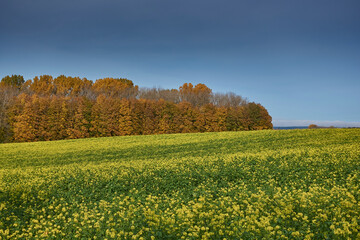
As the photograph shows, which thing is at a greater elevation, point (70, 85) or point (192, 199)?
point (70, 85)

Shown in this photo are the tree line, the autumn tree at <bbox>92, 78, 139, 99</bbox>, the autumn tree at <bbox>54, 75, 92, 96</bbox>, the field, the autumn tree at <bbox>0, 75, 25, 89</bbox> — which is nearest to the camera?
the field

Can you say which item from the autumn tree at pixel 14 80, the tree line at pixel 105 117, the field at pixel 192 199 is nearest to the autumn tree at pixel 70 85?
the autumn tree at pixel 14 80

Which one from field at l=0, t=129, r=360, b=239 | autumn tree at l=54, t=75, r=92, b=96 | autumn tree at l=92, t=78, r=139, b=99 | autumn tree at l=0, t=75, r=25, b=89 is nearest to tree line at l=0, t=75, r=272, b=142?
autumn tree at l=92, t=78, r=139, b=99

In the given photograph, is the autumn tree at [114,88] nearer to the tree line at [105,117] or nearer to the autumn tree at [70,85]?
the autumn tree at [70,85]

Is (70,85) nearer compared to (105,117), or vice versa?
(105,117)

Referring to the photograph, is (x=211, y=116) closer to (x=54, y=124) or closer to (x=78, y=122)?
(x=78, y=122)

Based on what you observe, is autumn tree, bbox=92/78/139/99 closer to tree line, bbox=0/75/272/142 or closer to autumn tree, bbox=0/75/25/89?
tree line, bbox=0/75/272/142

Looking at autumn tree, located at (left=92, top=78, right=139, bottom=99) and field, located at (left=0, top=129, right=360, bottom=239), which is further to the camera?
autumn tree, located at (left=92, top=78, right=139, bottom=99)

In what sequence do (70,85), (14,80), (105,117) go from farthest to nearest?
(14,80)
(70,85)
(105,117)

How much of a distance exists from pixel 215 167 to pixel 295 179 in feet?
16.0

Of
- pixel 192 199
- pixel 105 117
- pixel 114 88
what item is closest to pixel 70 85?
pixel 114 88

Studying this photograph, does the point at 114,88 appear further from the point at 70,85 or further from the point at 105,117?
the point at 105,117

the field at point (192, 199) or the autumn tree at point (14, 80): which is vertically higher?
the autumn tree at point (14, 80)

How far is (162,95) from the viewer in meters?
76.9
